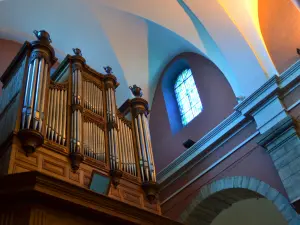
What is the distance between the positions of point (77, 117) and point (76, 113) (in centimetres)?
8

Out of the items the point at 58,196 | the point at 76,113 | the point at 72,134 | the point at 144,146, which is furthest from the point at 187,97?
the point at 58,196

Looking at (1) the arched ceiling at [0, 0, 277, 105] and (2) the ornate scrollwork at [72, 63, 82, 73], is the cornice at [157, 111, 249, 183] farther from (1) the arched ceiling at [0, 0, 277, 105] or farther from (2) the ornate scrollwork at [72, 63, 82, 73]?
(2) the ornate scrollwork at [72, 63, 82, 73]

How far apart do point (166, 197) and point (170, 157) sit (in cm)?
97

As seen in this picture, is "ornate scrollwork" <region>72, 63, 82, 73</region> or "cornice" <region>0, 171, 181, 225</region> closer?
"cornice" <region>0, 171, 181, 225</region>

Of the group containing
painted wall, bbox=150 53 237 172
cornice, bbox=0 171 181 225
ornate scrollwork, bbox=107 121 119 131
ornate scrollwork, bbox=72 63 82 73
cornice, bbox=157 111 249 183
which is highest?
painted wall, bbox=150 53 237 172

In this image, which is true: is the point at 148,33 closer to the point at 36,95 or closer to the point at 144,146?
the point at 144,146

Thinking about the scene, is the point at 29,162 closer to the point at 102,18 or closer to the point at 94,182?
the point at 94,182

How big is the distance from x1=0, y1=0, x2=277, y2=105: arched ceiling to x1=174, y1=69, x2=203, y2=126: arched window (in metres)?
0.65

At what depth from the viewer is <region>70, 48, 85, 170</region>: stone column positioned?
5543 mm

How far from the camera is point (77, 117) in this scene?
6172 millimetres

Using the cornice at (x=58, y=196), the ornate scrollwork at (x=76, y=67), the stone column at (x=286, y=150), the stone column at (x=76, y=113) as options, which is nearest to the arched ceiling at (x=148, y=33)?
the stone column at (x=286, y=150)

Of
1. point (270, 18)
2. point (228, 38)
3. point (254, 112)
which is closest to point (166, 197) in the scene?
point (254, 112)

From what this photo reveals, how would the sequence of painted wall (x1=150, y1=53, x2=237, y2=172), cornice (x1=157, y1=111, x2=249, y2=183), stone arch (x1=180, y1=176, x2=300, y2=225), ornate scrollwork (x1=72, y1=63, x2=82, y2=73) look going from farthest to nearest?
1. painted wall (x1=150, y1=53, x2=237, y2=172)
2. cornice (x1=157, y1=111, x2=249, y2=183)
3. stone arch (x1=180, y1=176, x2=300, y2=225)
4. ornate scrollwork (x1=72, y1=63, x2=82, y2=73)

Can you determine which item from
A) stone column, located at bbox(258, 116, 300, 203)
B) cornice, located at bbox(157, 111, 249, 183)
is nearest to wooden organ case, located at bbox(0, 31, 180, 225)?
cornice, located at bbox(157, 111, 249, 183)
